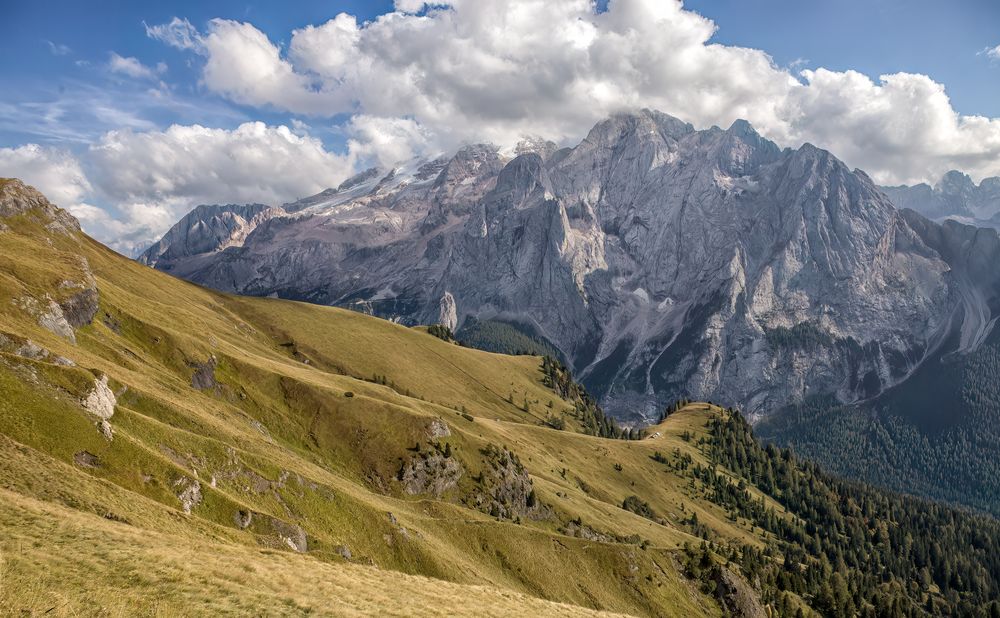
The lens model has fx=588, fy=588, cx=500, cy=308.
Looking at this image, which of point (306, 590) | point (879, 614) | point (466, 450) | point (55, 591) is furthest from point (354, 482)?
point (879, 614)

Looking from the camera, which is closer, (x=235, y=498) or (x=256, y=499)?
(x=235, y=498)

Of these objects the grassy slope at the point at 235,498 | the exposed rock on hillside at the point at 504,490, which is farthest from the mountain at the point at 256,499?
the exposed rock on hillside at the point at 504,490

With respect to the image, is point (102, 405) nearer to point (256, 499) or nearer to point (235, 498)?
point (235, 498)

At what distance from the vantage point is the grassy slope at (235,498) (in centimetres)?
3425

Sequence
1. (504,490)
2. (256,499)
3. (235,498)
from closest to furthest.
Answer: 1. (235,498)
2. (256,499)
3. (504,490)

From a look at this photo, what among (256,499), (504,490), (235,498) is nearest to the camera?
(235,498)

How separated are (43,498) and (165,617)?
78.9 ft

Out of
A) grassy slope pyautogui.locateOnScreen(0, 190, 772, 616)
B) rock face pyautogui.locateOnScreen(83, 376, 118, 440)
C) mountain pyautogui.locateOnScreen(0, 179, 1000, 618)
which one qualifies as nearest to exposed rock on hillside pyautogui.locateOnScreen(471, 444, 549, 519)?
mountain pyautogui.locateOnScreen(0, 179, 1000, 618)

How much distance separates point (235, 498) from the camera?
7500 cm

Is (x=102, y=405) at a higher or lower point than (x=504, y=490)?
higher

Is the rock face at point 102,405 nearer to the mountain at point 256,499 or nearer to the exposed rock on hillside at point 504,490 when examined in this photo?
the mountain at point 256,499

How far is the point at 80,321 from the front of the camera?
11444 cm

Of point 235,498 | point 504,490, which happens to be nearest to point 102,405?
point 235,498

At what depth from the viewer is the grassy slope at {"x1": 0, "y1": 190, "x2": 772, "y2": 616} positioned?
112ft
